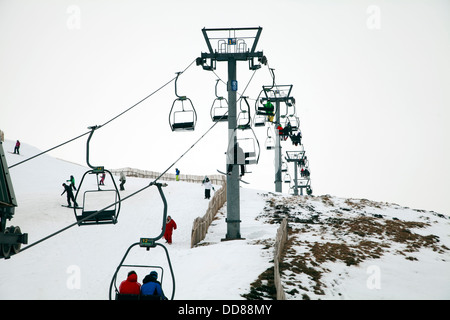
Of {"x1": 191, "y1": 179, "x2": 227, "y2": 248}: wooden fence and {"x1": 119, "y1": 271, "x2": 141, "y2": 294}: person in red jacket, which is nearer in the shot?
{"x1": 119, "y1": 271, "x2": 141, "y2": 294}: person in red jacket

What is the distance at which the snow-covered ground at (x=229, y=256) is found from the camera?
12555 millimetres

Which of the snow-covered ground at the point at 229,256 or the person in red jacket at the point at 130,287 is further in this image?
the snow-covered ground at the point at 229,256

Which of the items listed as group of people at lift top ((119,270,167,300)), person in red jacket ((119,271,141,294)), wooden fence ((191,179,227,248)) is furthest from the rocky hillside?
person in red jacket ((119,271,141,294))

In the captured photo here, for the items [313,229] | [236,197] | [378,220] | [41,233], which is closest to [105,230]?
[41,233]

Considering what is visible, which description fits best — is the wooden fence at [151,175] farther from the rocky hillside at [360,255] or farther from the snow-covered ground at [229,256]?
the rocky hillside at [360,255]

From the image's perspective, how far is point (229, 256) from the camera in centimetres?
1452

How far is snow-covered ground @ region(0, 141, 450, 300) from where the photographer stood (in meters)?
12.6

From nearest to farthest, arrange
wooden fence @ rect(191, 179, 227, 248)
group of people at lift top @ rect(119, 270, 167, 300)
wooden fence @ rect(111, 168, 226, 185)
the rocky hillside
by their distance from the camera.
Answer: group of people at lift top @ rect(119, 270, 167, 300)
the rocky hillside
wooden fence @ rect(191, 179, 227, 248)
wooden fence @ rect(111, 168, 226, 185)

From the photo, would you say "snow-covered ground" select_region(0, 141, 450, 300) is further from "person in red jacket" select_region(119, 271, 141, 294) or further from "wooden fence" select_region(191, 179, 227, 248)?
"person in red jacket" select_region(119, 271, 141, 294)

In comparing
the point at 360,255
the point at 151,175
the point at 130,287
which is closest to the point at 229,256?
the point at 360,255

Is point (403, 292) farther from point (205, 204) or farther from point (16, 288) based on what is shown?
point (205, 204)

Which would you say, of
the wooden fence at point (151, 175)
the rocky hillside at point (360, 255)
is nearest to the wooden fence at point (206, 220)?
the rocky hillside at point (360, 255)
